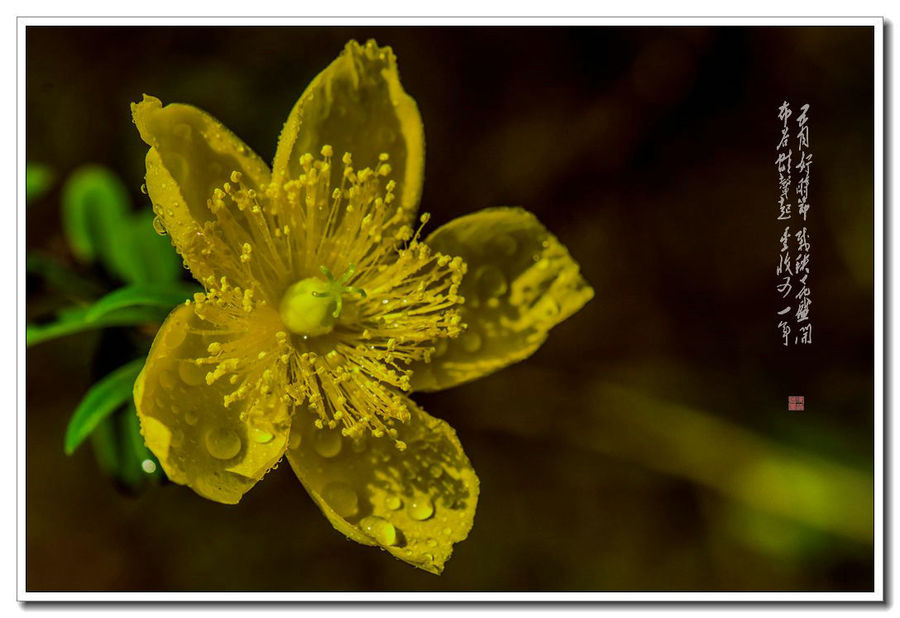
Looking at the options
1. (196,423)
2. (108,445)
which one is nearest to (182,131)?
(196,423)

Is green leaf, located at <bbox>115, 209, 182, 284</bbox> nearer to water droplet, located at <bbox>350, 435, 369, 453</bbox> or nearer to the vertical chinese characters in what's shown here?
water droplet, located at <bbox>350, 435, 369, 453</bbox>

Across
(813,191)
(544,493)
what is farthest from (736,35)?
(544,493)

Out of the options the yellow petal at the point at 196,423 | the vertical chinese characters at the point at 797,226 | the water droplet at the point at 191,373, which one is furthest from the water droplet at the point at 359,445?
the vertical chinese characters at the point at 797,226

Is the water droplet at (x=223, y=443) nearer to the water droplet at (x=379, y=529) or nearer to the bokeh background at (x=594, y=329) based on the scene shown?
the water droplet at (x=379, y=529)

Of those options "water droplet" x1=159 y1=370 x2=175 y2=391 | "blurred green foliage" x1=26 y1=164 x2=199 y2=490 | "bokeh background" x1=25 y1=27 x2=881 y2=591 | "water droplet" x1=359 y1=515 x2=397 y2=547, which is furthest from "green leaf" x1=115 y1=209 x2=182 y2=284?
"water droplet" x1=359 y1=515 x2=397 y2=547
